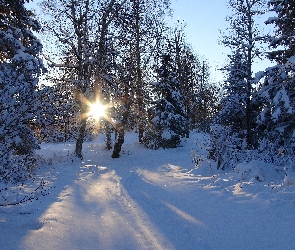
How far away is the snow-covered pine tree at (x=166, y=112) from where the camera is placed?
21.2 m

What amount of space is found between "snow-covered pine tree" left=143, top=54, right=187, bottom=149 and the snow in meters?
11.3

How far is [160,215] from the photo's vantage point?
5.92 meters

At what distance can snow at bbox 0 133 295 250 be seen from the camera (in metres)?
4.43

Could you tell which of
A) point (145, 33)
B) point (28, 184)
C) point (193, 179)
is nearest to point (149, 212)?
point (193, 179)

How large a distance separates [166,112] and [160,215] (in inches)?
651

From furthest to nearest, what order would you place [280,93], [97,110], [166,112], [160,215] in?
[166,112]
[97,110]
[280,93]
[160,215]

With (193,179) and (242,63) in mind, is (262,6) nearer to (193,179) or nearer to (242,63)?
(242,63)

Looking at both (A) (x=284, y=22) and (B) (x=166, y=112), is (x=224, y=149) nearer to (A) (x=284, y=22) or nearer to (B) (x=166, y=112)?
(A) (x=284, y=22)

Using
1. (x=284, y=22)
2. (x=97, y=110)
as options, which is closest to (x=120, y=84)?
(x=97, y=110)

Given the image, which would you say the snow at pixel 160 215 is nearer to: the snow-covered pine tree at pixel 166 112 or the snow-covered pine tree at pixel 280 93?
the snow-covered pine tree at pixel 280 93

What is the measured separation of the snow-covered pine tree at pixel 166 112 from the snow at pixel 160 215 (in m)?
11.3

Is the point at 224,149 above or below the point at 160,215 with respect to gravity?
above

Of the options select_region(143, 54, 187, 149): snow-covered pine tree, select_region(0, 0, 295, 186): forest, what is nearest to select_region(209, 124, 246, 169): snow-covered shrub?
select_region(0, 0, 295, 186): forest

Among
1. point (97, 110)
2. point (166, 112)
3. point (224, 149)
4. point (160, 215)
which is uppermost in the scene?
point (166, 112)
